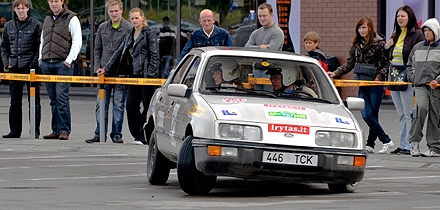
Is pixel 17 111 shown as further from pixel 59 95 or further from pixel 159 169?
pixel 159 169

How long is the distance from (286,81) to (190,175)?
→ 5.33ft

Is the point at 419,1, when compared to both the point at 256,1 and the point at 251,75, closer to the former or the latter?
the point at 256,1

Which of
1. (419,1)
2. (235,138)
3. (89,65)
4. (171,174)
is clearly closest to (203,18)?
(171,174)

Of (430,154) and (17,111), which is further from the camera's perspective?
(17,111)

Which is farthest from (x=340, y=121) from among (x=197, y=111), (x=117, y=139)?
(x=117, y=139)

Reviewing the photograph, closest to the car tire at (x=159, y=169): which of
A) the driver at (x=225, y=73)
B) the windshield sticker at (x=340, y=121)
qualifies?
the driver at (x=225, y=73)

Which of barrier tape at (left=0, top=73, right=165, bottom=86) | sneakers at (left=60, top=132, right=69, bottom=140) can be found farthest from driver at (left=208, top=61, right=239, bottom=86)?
sneakers at (left=60, top=132, right=69, bottom=140)

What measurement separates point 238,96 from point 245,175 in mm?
1045

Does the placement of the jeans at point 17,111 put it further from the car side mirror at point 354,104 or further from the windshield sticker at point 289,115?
the windshield sticker at point 289,115

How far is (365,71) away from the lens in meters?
16.1

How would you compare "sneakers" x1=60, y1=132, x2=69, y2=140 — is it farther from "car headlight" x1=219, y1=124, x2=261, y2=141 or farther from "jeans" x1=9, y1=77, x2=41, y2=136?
"car headlight" x1=219, y1=124, x2=261, y2=141

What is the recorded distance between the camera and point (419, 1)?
2620 centimetres

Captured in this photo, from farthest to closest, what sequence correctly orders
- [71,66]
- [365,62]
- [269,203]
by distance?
[71,66] → [365,62] → [269,203]

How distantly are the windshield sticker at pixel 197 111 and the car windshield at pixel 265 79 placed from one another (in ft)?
1.26
